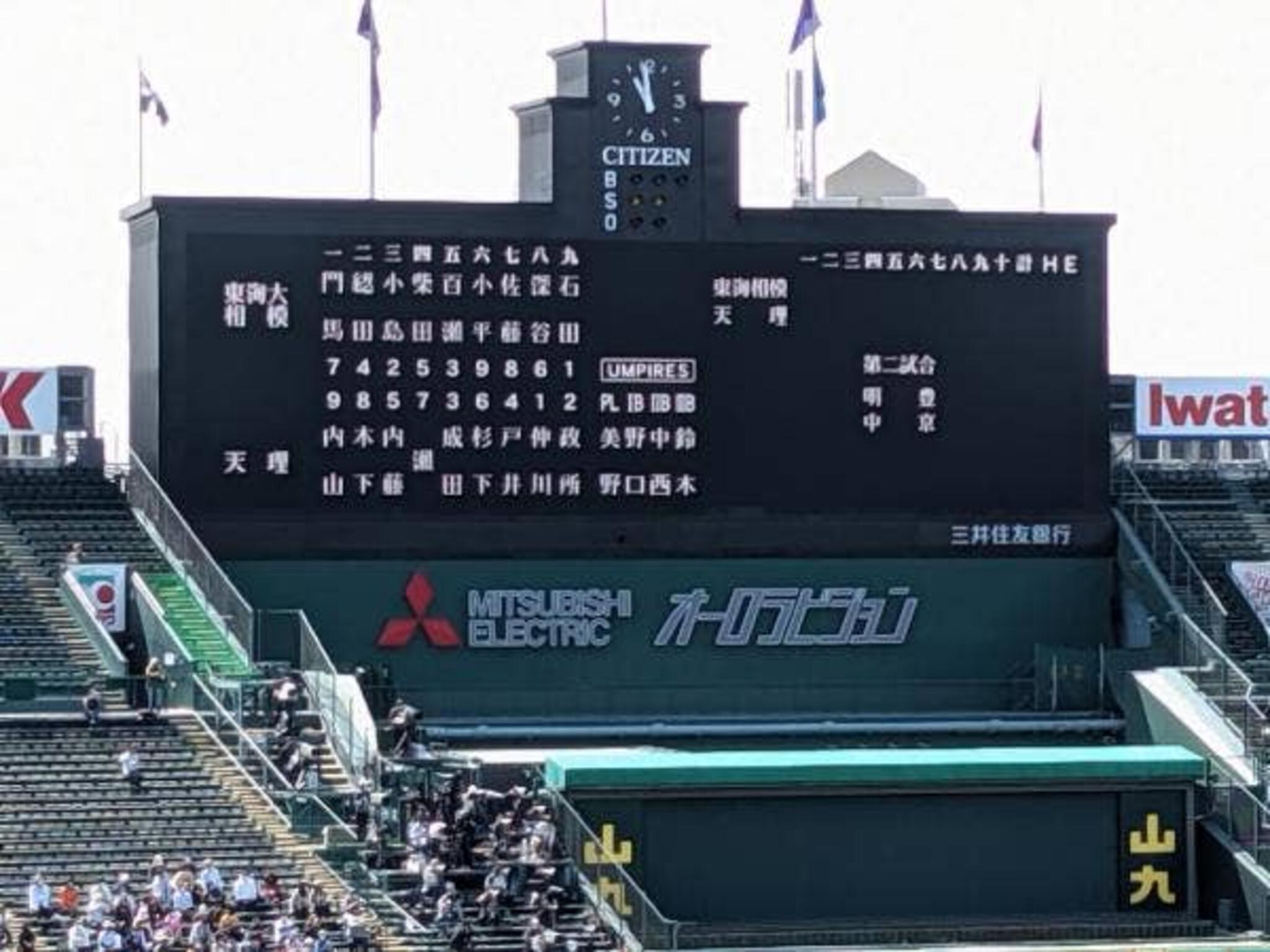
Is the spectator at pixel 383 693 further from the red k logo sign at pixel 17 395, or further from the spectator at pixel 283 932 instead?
the spectator at pixel 283 932

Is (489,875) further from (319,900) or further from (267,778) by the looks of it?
(267,778)

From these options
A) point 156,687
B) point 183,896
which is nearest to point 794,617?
point 156,687

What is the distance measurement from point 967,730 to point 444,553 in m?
7.43

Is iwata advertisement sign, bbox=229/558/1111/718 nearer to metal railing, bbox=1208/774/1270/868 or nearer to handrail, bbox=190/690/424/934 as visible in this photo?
handrail, bbox=190/690/424/934

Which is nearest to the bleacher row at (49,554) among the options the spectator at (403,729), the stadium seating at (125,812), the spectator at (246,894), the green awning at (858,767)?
the stadium seating at (125,812)

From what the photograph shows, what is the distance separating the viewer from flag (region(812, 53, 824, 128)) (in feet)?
202

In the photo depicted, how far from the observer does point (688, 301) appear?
5775 centimetres

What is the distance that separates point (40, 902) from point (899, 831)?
1223 cm

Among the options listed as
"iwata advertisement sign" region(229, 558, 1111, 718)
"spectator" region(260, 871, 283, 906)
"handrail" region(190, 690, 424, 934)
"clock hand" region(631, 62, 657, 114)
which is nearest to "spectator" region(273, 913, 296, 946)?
"spectator" region(260, 871, 283, 906)

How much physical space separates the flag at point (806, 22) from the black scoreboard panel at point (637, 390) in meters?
4.49

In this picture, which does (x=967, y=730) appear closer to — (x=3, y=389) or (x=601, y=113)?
(x=601, y=113)

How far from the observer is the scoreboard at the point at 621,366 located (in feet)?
185

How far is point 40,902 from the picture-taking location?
48.6 metres

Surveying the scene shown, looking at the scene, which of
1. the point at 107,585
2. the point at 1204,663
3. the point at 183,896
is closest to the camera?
the point at 183,896
